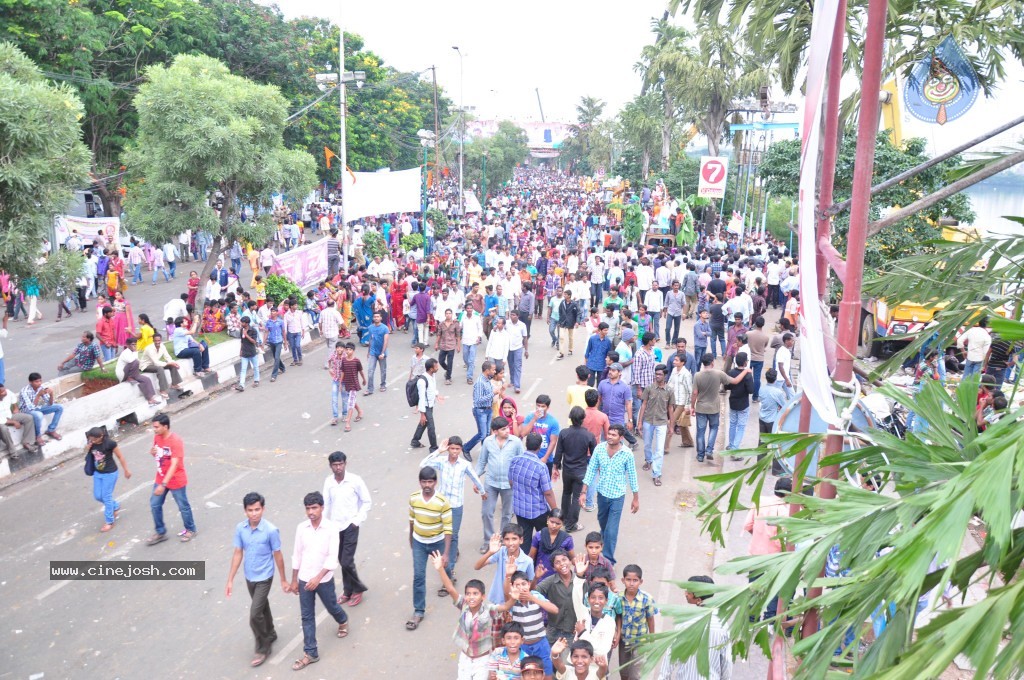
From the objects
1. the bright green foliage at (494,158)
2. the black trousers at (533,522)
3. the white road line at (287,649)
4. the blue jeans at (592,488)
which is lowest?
the white road line at (287,649)

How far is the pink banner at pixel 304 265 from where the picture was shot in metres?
19.5

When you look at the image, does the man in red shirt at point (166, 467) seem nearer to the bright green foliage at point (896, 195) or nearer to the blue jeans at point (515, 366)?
the blue jeans at point (515, 366)

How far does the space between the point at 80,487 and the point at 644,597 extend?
8.07m

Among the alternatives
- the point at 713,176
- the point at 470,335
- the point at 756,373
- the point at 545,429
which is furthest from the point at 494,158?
the point at 545,429

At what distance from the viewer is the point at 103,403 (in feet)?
41.5

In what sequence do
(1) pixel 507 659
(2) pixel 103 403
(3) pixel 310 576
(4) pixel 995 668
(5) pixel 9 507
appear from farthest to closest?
(2) pixel 103 403 → (5) pixel 9 507 → (3) pixel 310 576 → (1) pixel 507 659 → (4) pixel 995 668

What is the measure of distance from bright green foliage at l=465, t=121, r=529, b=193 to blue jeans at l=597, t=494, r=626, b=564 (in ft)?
178

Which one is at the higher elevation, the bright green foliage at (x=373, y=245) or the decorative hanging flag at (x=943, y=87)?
the decorative hanging flag at (x=943, y=87)

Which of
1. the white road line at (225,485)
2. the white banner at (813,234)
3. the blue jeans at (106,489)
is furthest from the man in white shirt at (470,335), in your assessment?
the white banner at (813,234)

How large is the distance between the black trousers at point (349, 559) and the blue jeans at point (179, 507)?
221cm

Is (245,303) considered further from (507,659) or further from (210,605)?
(507,659)

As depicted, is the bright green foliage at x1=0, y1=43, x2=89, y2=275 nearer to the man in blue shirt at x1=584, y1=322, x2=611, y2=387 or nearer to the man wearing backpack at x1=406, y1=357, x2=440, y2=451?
the man wearing backpack at x1=406, y1=357, x2=440, y2=451

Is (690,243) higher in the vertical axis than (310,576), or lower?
higher

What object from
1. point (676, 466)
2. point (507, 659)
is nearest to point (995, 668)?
point (507, 659)
